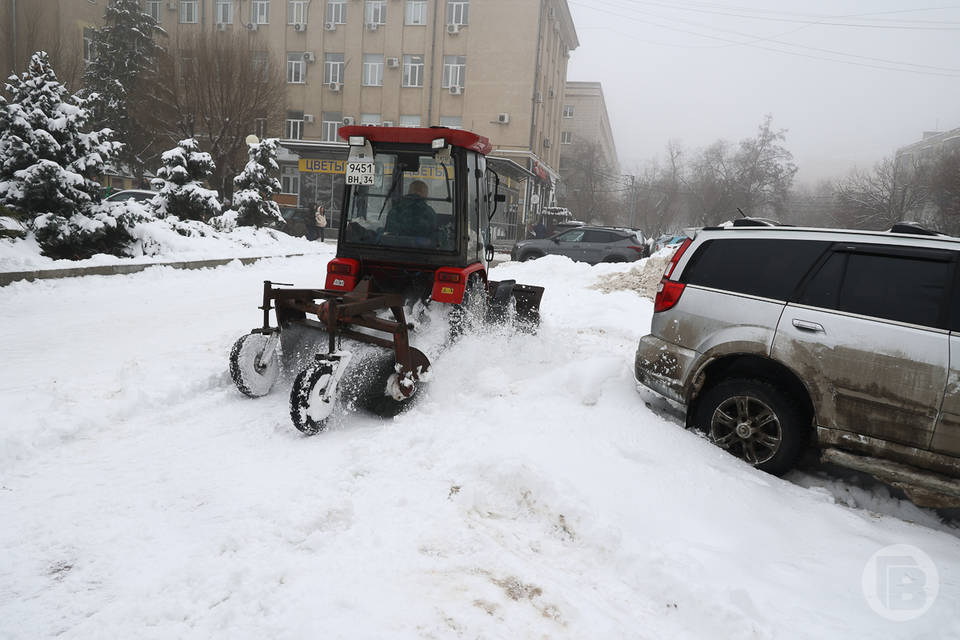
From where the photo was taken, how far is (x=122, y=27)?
3462 cm

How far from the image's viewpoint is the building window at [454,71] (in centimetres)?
3950

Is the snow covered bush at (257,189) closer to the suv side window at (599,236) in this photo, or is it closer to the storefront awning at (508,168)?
the suv side window at (599,236)

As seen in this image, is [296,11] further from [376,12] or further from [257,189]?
[257,189]

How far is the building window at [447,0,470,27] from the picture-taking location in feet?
128

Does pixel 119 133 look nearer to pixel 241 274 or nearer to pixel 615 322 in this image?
pixel 241 274

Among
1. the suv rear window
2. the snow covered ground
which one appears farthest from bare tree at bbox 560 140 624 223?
the snow covered ground

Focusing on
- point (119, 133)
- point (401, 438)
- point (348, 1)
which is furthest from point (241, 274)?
point (348, 1)

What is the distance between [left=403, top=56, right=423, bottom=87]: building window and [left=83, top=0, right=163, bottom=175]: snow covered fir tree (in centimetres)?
1444

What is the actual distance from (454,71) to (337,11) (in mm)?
8784

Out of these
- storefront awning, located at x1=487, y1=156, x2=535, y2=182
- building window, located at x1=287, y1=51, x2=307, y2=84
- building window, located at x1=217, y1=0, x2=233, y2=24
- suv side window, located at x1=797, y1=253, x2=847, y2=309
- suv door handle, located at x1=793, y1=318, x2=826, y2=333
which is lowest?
suv door handle, located at x1=793, y1=318, x2=826, y2=333

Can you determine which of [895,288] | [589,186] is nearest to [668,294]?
[895,288]

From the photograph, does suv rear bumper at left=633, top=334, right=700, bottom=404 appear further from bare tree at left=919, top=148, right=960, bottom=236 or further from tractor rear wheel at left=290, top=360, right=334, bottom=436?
bare tree at left=919, top=148, right=960, bottom=236

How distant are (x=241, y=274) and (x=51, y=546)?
11841 mm

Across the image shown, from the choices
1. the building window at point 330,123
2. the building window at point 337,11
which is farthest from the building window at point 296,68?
the building window at point 337,11
